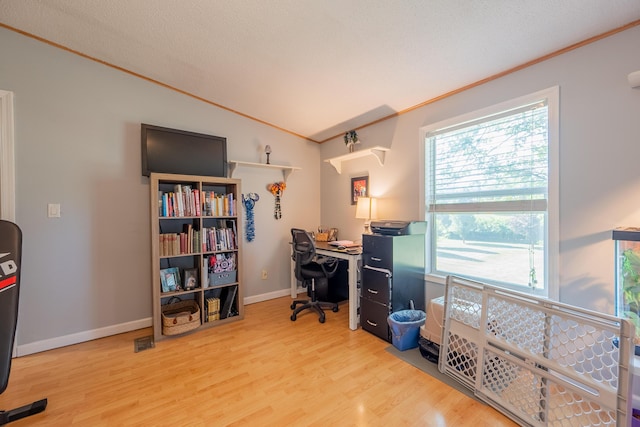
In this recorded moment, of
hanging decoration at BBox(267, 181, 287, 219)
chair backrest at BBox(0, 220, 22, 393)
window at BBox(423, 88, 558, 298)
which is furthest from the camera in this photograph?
hanging decoration at BBox(267, 181, 287, 219)

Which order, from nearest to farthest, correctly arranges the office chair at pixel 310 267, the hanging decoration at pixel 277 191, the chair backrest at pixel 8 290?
1. the chair backrest at pixel 8 290
2. the office chair at pixel 310 267
3. the hanging decoration at pixel 277 191

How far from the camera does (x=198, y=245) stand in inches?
103

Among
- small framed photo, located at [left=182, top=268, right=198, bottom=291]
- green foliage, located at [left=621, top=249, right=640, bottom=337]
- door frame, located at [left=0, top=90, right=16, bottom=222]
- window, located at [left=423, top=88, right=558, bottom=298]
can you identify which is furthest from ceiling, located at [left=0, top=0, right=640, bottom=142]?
small framed photo, located at [left=182, top=268, right=198, bottom=291]

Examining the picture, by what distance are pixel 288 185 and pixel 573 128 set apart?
283 centimetres

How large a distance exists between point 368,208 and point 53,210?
2911mm

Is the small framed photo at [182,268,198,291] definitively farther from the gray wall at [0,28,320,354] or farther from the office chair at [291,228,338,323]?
the office chair at [291,228,338,323]

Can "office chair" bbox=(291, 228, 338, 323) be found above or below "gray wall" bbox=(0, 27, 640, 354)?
below

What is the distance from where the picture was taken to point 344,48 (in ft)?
6.42

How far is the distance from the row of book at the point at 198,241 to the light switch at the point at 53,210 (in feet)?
2.78

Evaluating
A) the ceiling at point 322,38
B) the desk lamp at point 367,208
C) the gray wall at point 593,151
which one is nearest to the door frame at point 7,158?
the ceiling at point 322,38

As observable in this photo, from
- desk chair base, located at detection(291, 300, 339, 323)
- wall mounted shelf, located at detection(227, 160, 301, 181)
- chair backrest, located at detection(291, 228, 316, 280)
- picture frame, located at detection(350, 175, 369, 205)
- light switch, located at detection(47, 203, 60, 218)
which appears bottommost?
desk chair base, located at detection(291, 300, 339, 323)

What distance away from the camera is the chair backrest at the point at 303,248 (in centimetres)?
271

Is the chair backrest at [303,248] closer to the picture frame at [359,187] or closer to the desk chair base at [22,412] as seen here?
the picture frame at [359,187]

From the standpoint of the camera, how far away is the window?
1.91 meters
